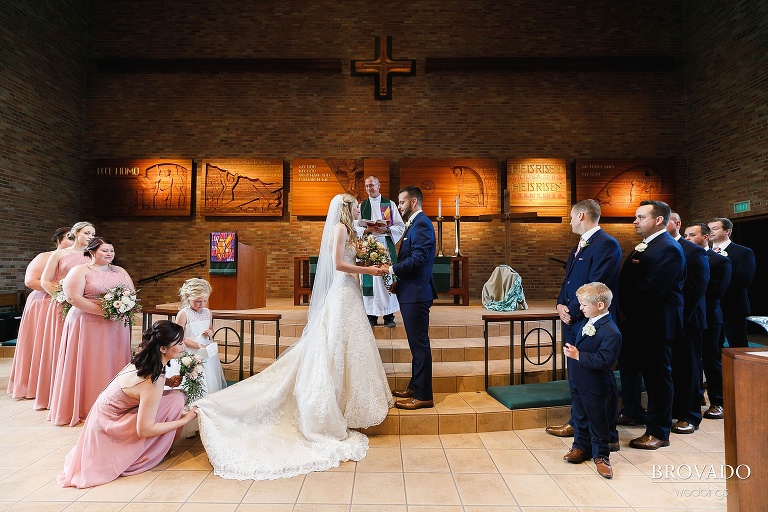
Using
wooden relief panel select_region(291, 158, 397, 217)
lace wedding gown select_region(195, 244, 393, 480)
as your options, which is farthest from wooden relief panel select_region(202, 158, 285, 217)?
lace wedding gown select_region(195, 244, 393, 480)

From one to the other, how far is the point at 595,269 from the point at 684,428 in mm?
1675

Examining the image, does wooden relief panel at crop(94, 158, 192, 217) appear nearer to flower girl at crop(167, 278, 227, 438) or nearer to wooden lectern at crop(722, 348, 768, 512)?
flower girl at crop(167, 278, 227, 438)

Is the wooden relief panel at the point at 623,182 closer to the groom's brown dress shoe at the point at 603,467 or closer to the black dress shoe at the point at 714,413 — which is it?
the black dress shoe at the point at 714,413

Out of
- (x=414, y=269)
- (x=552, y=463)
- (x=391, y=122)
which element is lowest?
(x=552, y=463)

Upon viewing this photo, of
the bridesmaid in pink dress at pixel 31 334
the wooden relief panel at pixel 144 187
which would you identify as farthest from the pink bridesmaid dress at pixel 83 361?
the wooden relief panel at pixel 144 187

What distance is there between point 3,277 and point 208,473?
7.30m

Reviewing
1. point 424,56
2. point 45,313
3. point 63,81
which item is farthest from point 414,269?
point 63,81

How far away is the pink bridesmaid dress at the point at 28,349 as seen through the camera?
4.16 meters

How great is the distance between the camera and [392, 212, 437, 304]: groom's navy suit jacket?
3.41 m

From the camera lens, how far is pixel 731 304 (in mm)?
4195

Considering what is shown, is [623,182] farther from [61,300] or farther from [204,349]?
[61,300]

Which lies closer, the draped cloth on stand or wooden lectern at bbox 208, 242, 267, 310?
wooden lectern at bbox 208, 242, 267, 310

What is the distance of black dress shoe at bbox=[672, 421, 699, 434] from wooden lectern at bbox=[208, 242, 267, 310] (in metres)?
5.37

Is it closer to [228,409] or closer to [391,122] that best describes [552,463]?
[228,409]
